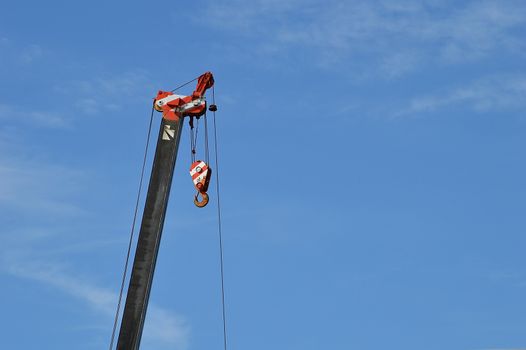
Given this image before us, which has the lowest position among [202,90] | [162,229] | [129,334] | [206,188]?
[129,334]

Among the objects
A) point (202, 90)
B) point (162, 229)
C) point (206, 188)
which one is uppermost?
point (202, 90)

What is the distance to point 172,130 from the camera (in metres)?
38.8

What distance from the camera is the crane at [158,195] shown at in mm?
36125

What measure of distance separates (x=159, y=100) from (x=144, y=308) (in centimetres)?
716

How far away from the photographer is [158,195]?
37.4 m

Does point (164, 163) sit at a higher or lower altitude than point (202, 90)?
lower

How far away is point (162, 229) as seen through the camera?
3694 cm

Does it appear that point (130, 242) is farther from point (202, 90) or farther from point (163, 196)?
point (202, 90)

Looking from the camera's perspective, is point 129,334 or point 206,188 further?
point 206,188

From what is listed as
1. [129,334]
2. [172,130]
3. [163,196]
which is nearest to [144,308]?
[129,334]

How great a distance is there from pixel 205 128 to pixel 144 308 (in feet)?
23.9

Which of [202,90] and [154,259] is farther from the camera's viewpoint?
[202,90]

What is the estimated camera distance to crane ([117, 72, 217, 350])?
3612cm

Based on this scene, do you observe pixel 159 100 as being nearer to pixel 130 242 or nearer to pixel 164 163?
pixel 164 163
